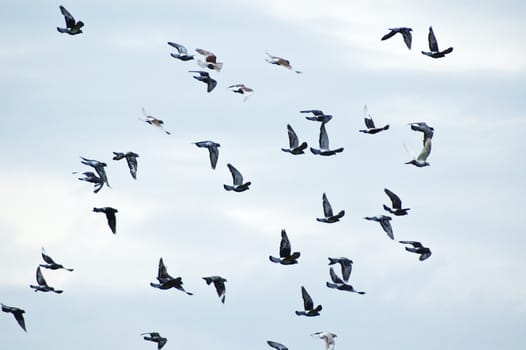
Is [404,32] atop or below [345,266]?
atop

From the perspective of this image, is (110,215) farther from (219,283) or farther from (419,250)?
(419,250)

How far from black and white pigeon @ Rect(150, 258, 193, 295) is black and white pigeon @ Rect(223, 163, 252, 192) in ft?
22.7

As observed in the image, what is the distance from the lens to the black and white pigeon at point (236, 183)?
115519mm

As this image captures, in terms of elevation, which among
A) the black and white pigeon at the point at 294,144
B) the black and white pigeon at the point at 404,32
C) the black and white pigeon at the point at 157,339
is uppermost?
the black and white pigeon at the point at 404,32

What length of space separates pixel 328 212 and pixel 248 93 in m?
9.95

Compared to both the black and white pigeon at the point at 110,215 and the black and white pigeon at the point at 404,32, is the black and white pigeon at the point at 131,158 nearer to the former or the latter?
the black and white pigeon at the point at 110,215

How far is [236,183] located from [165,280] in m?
8.42

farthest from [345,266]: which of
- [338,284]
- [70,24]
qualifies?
[70,24]

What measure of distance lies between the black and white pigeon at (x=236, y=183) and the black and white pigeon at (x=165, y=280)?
693cm

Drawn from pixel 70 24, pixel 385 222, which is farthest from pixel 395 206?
pixel 70 24

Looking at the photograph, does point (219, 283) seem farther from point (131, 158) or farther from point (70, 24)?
point (70, 24)

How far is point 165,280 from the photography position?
117 meters

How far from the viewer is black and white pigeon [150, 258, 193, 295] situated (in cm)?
11508

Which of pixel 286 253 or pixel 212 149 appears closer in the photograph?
pixel 286 253
